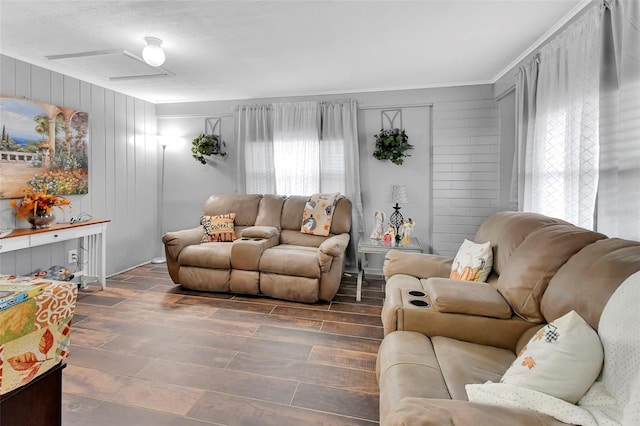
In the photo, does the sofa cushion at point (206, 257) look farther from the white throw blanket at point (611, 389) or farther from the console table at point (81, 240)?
the white throw blanket at point (611, 389)

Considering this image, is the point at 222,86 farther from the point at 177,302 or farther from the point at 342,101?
the point at 177,302

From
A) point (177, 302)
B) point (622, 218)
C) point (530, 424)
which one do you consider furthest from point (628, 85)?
point (177, 302)

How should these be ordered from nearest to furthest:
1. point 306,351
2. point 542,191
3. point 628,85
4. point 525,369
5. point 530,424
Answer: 1. point 530,424
2. point 525,369
3. point 628,85
4. point 306,351
5. point 542,191

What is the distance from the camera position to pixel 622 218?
1657 mm

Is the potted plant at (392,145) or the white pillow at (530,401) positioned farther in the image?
the potted plant at (392,145)

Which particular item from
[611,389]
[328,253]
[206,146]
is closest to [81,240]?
[206,146]

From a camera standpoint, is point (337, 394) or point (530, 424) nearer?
point (530, 424)

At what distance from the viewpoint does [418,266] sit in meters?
2.49

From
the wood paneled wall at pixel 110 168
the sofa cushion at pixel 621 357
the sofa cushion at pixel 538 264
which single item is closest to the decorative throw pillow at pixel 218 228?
the wood paneled wall at pixel 110 168

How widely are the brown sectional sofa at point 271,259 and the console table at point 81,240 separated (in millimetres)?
721

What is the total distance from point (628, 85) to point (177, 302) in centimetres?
374

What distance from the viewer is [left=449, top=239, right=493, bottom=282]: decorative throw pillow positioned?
2.13m

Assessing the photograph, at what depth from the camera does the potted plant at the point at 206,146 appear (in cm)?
445

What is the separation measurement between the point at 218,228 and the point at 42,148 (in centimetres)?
191
